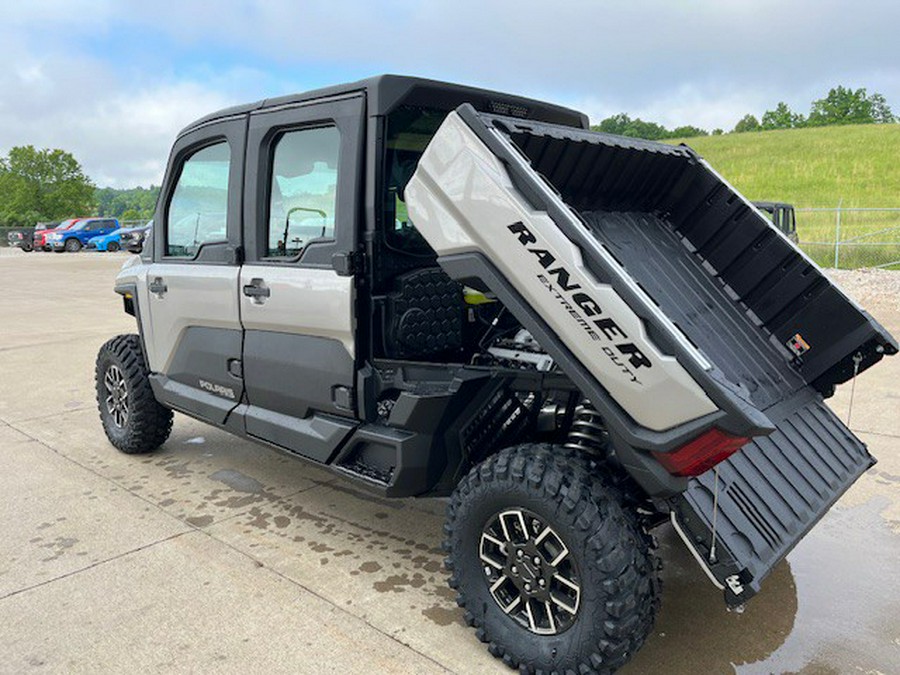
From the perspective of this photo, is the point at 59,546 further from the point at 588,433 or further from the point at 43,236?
the point at 43,236

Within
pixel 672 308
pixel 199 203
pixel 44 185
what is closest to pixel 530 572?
pixel 672 308

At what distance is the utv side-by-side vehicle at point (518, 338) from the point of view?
7.88 feet

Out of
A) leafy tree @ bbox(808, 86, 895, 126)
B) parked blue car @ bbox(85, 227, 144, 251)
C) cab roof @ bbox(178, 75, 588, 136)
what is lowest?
parked blue car @ bbox(85, 227, 144, 251)

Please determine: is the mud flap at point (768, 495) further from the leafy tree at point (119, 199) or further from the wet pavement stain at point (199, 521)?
the leafy tree at point (119, 199)

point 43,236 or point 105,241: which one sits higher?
point 43,236

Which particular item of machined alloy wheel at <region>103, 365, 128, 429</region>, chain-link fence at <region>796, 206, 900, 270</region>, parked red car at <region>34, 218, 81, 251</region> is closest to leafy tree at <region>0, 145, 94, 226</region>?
parked red car at <region>34, 218, 81, 251</region>

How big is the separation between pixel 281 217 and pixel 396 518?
1.75 metres

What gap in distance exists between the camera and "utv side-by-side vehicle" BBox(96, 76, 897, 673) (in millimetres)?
2400

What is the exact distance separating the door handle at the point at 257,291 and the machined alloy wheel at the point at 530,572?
1691mm

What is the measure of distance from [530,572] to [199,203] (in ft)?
9.59

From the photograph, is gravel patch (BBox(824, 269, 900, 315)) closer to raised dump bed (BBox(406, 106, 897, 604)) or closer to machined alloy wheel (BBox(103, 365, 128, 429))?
raised dump bed (BBox(406, 106, 897, 604))

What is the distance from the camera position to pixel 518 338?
11.6 feet

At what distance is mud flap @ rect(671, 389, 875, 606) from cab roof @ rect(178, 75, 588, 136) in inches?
75.3

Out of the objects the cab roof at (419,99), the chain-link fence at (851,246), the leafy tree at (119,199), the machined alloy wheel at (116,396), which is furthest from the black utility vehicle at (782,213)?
the leafy tree at (119,199)
